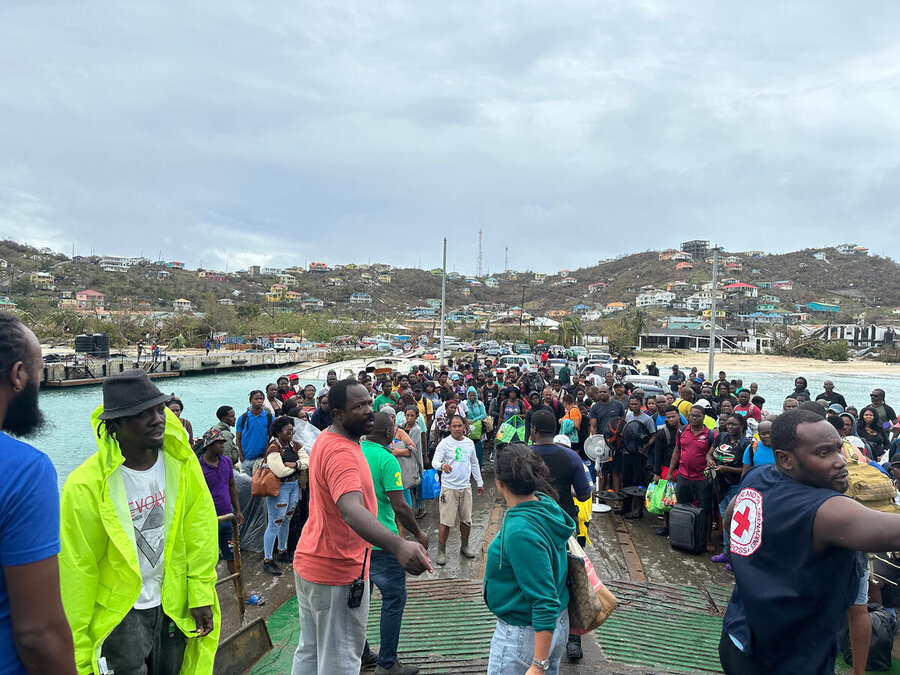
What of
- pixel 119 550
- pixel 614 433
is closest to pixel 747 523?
pixel 119 550

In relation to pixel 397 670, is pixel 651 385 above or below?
above

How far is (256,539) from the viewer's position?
20.1 ft

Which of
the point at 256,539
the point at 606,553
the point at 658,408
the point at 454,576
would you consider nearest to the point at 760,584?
the point at 454,576

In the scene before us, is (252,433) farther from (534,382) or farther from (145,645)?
(534,382)

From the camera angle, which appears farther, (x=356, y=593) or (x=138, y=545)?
(x=356, y=593)

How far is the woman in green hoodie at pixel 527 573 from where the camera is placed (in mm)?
2254

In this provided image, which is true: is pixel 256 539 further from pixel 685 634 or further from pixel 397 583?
pixel 685 634

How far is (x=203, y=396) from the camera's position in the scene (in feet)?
107

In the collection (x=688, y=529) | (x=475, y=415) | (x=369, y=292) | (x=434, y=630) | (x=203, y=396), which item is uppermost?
(x=369, y=292)

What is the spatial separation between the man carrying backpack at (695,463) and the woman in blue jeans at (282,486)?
4.33 m

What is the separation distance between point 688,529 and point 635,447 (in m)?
1.62

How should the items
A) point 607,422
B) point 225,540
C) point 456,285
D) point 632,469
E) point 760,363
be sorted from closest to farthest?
point 225,540 → point 632,469 → point 607,422 → point 760,363 → point 456,285

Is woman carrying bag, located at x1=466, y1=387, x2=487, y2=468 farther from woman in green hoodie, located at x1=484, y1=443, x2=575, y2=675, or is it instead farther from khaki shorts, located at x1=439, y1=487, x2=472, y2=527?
woman in green hoodie, located at x1=484, y1=443, x2=575, y2=675

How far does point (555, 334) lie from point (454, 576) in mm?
52876
